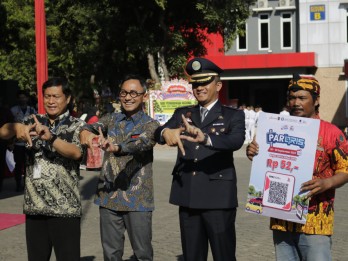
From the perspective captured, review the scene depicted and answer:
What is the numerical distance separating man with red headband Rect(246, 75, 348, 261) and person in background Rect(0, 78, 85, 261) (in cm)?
139

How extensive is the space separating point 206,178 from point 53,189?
3.59ft

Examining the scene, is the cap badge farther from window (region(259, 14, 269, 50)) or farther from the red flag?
window (region(259, 14, 269, 50))

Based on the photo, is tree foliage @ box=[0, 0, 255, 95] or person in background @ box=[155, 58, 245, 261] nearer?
person in background @ box=[155, 58, 245, 261]

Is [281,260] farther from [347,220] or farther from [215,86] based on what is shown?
[347,220]

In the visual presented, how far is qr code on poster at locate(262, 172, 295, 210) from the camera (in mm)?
4527

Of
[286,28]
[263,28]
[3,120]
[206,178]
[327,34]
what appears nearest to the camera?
[206,178]

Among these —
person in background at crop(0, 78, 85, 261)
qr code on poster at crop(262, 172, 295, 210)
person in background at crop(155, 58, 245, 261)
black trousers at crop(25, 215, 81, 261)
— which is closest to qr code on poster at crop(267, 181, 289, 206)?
qr code on poster at crop(262, 172, 295, 210)

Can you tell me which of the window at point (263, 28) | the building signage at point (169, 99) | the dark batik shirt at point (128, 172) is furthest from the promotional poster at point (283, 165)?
the window at point (263, 28)

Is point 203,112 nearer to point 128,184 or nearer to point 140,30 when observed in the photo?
point 128,184

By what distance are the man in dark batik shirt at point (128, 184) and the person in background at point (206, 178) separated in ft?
1.88

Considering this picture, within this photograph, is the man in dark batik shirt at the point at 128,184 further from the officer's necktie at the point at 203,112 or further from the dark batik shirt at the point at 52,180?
the officer's necktie at the point at 203,112

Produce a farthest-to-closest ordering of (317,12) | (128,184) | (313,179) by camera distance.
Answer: (317,12) < (128,184) < (313,179)

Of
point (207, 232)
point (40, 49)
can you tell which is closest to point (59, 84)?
point (207, 232)

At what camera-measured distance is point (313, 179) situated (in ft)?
14.7
